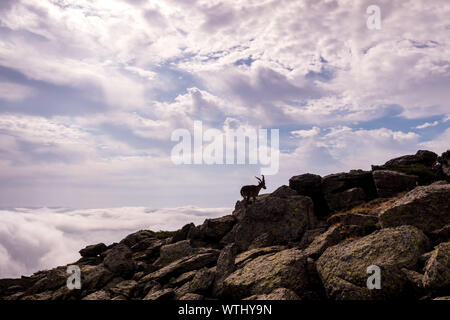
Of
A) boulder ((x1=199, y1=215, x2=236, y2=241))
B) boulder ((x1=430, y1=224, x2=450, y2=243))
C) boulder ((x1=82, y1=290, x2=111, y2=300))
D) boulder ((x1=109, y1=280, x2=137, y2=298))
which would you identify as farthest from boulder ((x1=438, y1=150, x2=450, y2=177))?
boulder ((x1=82, y1=290, x2=111, y2=300))

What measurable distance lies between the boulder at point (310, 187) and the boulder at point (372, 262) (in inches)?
713

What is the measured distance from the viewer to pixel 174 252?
27.1 meters

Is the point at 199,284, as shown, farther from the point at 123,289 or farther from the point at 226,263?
the point at 123,289

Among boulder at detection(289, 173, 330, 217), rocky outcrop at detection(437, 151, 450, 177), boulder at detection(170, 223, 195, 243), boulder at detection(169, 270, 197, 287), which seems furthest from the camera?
rocky outcrop at detection(437, 151, 450, 177)

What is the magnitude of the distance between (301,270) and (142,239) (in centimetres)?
2948

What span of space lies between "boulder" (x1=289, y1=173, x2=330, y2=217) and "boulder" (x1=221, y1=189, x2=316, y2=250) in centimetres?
922

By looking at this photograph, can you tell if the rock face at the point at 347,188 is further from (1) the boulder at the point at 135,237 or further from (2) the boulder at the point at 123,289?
(1) the boulder at the point at 135,237

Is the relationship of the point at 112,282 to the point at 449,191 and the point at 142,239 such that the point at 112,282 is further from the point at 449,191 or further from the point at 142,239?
the point at 449,191

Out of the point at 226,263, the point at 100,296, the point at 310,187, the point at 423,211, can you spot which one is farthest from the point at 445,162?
the point at 100,296

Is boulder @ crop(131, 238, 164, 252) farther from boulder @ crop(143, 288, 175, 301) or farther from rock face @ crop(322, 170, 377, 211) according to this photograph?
rock face @ crop(322, 170, 377, 211)

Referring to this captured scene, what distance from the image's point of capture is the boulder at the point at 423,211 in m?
17.7

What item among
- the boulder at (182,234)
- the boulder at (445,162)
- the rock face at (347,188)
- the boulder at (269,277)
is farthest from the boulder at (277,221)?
the boulder at (445,162)

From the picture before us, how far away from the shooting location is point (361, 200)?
33.0 metres

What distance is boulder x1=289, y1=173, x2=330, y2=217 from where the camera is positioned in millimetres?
34344
